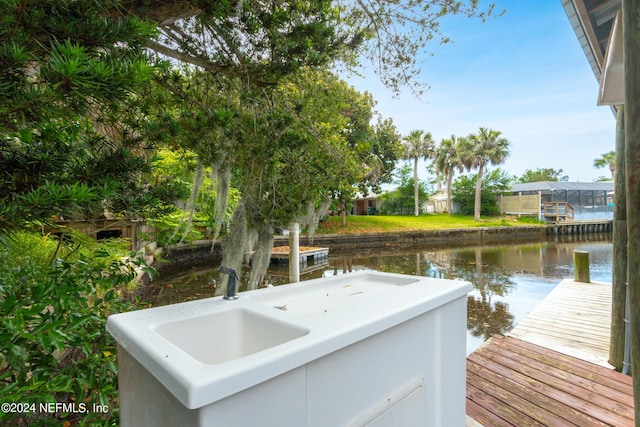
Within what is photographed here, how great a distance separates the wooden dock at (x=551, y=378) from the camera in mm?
2240

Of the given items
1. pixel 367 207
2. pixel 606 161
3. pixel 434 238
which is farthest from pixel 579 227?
pixel 367 207

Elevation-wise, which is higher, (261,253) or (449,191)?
(449,191)

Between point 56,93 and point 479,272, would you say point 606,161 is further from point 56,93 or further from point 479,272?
point 56,93

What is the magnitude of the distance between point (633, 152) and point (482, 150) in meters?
24.3

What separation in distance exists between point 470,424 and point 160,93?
3297 millimetres

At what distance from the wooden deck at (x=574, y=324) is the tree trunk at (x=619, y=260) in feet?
0.69

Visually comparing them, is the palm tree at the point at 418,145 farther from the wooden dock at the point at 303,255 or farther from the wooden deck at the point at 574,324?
the wooden deck at the point at 574,324

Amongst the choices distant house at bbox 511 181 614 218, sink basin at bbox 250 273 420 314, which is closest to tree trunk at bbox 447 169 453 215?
distant house at bbox 511 181 614 218

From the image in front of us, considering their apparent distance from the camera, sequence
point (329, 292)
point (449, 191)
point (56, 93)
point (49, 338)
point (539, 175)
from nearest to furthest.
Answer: point (56, 93)
point (49, 338)
point (329, 292)
point (449, 191)
point (539, 175)

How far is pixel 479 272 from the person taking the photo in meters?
9.65

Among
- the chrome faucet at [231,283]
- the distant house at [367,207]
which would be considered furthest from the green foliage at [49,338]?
the distant house at [367,207]

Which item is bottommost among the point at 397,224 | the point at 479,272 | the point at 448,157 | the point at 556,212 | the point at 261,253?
the point at 479,272

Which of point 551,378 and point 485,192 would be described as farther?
point 485,192

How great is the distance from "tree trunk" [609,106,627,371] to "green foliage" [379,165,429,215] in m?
24.8
